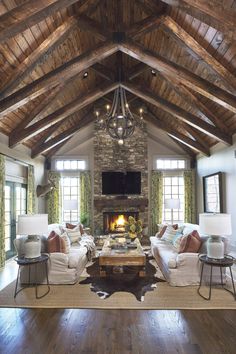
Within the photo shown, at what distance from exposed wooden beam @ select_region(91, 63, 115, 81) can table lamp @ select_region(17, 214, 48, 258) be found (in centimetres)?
426

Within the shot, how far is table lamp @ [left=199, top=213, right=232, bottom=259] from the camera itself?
166 inches

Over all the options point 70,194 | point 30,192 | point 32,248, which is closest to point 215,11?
point 32,248

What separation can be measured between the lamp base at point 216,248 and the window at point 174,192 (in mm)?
5679

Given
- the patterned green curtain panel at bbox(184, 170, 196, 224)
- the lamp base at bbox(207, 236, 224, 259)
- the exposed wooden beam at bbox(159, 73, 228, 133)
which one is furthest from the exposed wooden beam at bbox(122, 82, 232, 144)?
the lamp base at bbox(207, 236, 224, 259)

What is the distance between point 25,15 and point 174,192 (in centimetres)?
806

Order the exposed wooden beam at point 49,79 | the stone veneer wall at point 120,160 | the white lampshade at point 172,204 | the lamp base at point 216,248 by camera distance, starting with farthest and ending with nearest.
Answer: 1. the stone veneer wall at point 120,160
2. the white lampshade at point 172,204
3. the exposed wooden beam at point 49,79
4. the lamp base at point 216,248

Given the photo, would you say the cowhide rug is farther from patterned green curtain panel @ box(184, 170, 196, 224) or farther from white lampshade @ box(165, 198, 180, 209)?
patterned green curtain panel @ box(184, 170, 196, 224)

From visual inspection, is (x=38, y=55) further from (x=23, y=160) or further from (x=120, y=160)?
(x=120, y=160)

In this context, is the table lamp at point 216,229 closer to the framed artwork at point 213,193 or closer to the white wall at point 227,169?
the white wall at point 227,169

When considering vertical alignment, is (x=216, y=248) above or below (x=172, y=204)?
below

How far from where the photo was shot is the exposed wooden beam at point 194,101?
641 cm

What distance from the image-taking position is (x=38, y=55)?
4.91 meters

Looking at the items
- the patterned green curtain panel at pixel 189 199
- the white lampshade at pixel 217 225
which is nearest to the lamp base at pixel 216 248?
the white lampshade at pixel 217 225

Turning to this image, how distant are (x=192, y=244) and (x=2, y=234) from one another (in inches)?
177
